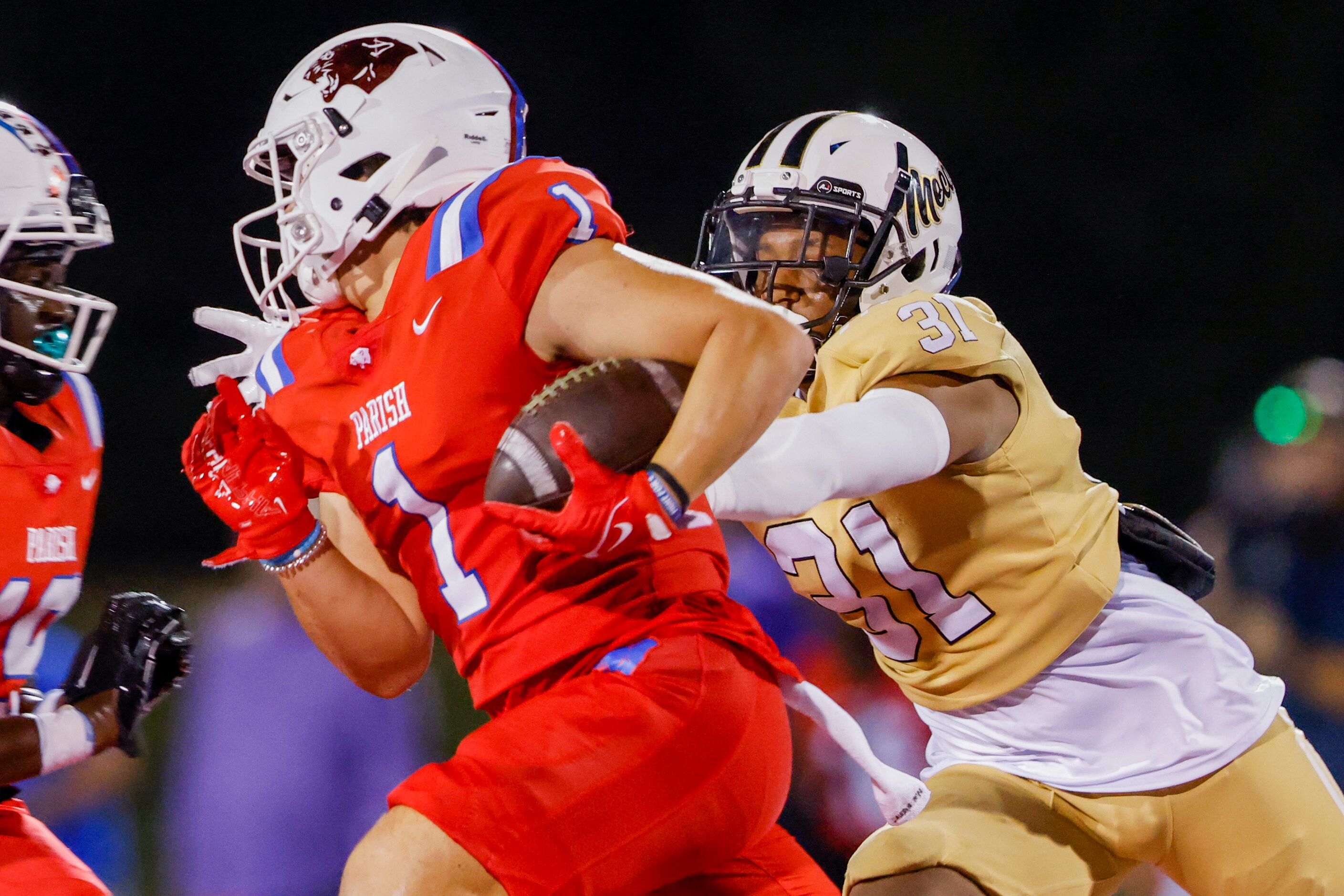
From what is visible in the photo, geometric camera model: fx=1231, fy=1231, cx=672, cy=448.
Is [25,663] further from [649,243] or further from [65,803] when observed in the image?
[649,243]

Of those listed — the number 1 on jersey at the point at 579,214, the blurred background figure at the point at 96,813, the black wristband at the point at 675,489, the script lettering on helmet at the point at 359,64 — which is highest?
the script lettering on helmet at the point at 359,64

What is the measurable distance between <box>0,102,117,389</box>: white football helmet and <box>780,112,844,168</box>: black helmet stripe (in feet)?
4.42

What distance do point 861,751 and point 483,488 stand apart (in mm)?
774

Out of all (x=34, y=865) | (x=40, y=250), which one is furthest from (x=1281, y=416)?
(x=34, y=865)

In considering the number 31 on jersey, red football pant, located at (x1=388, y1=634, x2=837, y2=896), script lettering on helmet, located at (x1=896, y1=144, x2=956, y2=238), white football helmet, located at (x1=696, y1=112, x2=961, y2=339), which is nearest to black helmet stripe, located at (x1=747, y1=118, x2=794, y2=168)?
white football helmet, located at (x1=696, y1=112, x2=961, y2=339)

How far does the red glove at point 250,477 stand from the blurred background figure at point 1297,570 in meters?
3.11

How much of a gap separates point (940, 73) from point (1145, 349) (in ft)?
4.86

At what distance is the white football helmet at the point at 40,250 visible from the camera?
2209 mm

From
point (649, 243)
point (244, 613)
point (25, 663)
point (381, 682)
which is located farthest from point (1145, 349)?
point (25, 663)

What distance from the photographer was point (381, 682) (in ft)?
6.85

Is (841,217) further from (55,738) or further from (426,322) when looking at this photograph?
(55,738)

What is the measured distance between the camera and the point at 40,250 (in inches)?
90.3

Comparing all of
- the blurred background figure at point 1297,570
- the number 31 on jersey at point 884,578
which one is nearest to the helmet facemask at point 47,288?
the number 31 on jersey at point 884,578

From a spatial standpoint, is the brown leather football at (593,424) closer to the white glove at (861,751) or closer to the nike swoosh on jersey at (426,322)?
the nike swoosh on jersey at (426,322)
